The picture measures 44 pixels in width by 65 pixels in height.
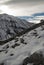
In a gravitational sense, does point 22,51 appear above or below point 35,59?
above

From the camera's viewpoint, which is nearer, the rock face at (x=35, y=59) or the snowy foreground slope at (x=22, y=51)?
the rock face at (x=35, y=59)

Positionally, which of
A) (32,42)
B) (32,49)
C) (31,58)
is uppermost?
(32,42)

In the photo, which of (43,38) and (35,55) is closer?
(35,55)

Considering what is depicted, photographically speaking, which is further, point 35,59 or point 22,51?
point 22,51

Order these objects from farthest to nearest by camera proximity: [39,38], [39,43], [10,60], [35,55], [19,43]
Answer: [19,43], [39,38], [39,43], [10,60], [35,55]

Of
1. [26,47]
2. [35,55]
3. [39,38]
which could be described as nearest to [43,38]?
[39,38]

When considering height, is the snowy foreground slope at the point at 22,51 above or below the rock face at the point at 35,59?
above

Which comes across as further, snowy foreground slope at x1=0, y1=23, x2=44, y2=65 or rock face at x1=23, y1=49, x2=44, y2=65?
snowy foreground slope at x1=0, y1=23, x2=44, y2=65

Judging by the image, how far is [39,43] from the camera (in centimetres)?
1413

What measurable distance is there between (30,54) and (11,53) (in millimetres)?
1955

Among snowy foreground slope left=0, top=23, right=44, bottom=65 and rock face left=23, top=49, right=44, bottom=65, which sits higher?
snowy foreground slope left=0, top=23, right=44, bottom=65

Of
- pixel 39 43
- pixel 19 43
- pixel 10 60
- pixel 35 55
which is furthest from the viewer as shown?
pixel 19 43

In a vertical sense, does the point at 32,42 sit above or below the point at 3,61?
above

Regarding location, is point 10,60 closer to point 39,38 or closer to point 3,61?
point 3,61
